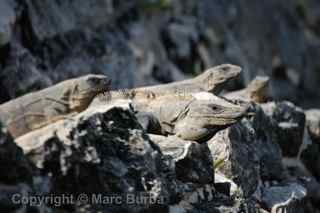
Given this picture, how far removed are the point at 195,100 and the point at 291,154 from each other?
5340mm

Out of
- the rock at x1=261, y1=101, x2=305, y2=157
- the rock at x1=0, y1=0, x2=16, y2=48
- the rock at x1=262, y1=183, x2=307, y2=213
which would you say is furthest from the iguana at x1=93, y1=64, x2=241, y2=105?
the rock at x1=0, y1=0, x2=16, y2=48

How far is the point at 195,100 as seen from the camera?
15211 millimetres

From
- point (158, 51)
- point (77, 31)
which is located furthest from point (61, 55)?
point (158, 51)

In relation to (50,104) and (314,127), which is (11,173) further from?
(314,127)

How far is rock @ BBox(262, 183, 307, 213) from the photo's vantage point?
50.9ft

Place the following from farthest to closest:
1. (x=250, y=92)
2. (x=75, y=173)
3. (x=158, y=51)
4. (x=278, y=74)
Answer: (x=278, y=74), (x=158, y=51), (x=250, y=92), (x=75, y=173)

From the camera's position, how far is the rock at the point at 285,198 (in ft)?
50.9

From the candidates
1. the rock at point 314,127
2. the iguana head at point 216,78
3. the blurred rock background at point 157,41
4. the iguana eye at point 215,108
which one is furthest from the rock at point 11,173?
the rock at point 314,127

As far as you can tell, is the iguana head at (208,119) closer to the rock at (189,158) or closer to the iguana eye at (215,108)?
the iguana eye at (215,108)

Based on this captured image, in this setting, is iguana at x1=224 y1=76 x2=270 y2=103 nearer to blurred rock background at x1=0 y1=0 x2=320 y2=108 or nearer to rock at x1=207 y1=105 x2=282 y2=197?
rock at x1=207 y1=105 x2=282 y2=197

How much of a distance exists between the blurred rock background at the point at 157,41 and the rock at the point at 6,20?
0.09ft

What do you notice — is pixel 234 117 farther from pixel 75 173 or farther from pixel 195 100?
pixel 75 173

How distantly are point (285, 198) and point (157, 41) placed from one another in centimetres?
1830

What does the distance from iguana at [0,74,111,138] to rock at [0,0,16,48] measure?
399 inches
